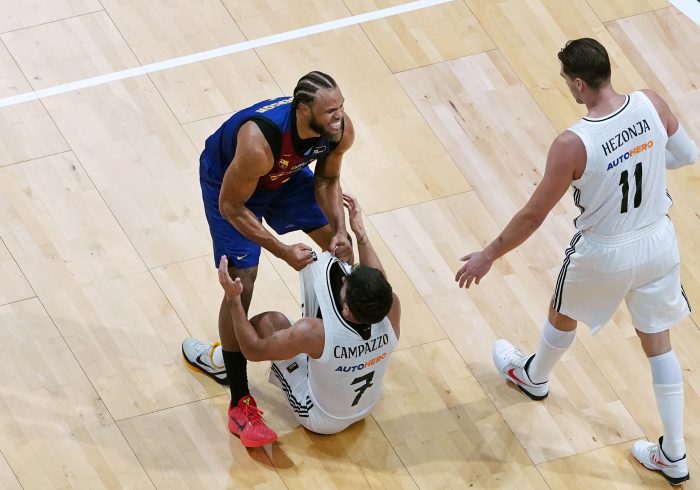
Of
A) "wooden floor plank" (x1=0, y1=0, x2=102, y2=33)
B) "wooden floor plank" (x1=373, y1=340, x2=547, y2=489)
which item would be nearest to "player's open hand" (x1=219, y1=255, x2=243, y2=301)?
"wooden floor plank" (x1=373, y1=340, x2=547, y2=489)

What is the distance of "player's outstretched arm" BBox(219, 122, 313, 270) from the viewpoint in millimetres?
5680

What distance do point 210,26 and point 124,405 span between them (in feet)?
9.05

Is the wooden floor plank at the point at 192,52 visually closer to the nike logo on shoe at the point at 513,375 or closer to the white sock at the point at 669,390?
the nike logo on shoe at the point at 513,375

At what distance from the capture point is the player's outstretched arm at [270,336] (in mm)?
5715

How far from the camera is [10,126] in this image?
752 centimetres

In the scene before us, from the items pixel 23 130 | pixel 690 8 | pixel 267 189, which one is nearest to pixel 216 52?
pixel 23 130

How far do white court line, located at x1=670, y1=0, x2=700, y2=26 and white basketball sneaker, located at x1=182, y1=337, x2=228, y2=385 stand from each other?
3.95m

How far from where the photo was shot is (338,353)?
5.75m

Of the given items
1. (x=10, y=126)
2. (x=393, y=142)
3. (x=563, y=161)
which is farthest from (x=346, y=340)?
(x=10, y=126)

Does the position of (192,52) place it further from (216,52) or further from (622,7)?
(622,7)

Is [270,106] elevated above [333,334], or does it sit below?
above

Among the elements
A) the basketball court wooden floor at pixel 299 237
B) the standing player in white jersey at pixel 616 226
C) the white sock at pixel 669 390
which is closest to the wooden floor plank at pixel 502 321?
the basketball court wooden floor at pixel 299 237

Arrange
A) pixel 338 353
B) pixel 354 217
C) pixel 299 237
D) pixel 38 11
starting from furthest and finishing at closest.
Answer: pixel 38 11 < pixel 299 237 < pixel 354 217 < pixel 338 353

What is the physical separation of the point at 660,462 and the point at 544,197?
1.47 m
